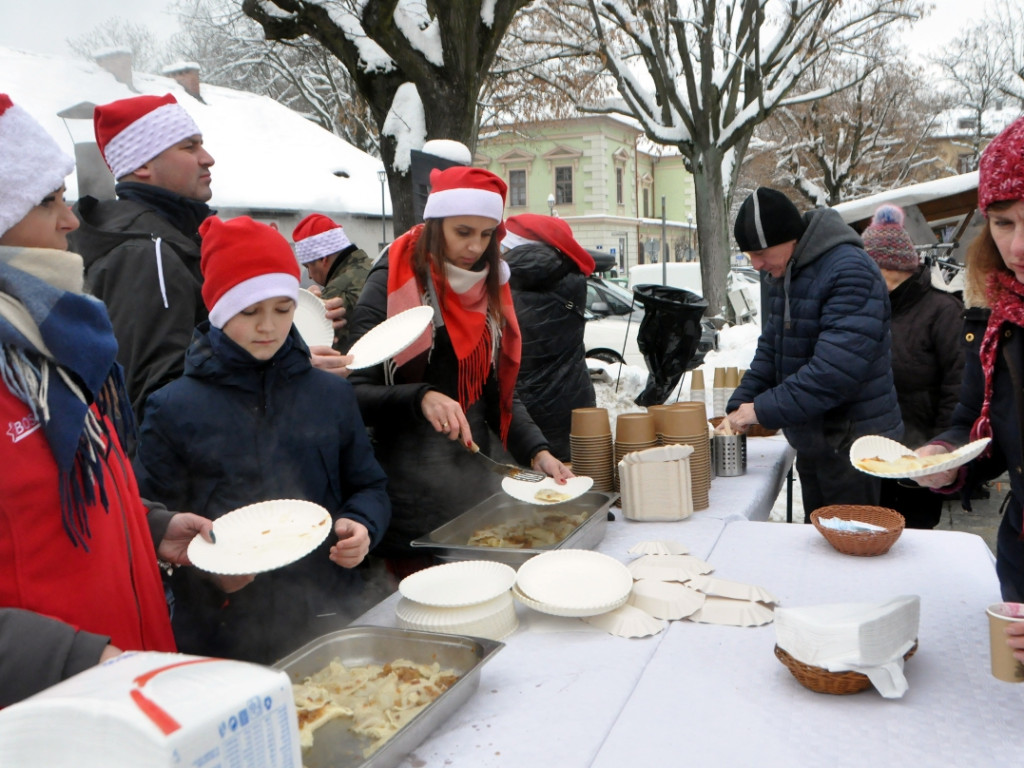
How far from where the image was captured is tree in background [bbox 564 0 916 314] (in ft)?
42.0

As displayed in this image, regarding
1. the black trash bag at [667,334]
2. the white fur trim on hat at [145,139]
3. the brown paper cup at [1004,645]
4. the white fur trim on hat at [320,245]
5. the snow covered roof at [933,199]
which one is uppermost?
the snow covered roof at [933,199]

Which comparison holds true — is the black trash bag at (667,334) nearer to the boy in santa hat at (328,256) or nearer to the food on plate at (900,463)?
the boy in santa hat at (328,256)

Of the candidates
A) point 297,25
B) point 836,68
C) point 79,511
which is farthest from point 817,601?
point 836,68

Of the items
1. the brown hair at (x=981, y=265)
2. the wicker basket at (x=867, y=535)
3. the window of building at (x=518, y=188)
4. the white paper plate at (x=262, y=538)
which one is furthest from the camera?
the window of building at (x=518, y=188)

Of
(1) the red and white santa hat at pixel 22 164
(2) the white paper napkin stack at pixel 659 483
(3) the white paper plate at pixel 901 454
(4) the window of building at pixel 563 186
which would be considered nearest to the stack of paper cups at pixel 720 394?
(2) the white paper napkin stack at pixel 659 483

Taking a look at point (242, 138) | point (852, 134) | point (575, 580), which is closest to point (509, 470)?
point (575, 580)

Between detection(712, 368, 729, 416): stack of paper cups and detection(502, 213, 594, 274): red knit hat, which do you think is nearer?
detection(502, 213, 594, 274): red knit hat

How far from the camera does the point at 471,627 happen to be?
5.44 ft

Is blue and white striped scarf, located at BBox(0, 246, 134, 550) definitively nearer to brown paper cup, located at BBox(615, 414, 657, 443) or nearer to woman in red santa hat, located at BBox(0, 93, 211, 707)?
woman in red santa hat, located at BBox(0, 93, 211, 707)

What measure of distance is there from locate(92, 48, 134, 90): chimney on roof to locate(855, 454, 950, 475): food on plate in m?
14.4

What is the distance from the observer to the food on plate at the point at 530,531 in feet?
7.32

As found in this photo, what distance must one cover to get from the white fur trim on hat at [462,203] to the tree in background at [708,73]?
1115 cm

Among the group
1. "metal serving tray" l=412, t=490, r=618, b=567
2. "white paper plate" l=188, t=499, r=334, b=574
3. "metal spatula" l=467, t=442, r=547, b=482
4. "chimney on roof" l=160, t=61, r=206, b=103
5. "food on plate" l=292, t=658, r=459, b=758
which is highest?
"chimney on roof" l=160, t=61, r=206, b=103

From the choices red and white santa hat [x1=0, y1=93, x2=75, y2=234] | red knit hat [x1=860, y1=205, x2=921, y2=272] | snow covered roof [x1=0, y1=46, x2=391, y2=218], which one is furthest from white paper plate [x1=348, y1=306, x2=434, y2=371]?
snow covered roof [x1=0, y1=46, x2=391, y2=218]
